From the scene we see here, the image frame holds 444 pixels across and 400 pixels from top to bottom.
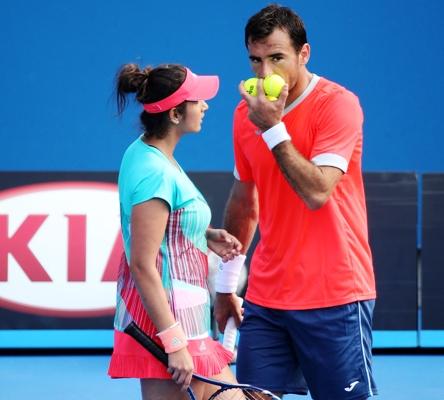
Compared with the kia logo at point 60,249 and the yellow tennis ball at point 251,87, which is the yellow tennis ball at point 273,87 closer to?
the yellow tennis ball at point 251,87

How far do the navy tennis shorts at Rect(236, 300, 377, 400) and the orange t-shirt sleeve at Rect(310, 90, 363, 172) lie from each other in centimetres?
54

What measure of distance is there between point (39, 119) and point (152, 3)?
5.07 ft

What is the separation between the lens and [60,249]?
7137 mm

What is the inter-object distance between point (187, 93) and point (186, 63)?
6.94 meters

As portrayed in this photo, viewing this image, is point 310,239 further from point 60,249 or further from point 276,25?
point 60,249

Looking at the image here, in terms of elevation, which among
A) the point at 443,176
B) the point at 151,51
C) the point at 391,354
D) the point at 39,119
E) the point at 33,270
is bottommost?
the point at 391,354

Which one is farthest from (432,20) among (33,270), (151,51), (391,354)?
(33,270)

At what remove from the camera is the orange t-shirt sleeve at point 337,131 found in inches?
143

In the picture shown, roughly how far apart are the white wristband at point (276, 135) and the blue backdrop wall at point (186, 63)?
6.76 metres

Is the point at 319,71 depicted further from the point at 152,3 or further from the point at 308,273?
the point at 308,273

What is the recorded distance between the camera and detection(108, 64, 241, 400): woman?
3.36m

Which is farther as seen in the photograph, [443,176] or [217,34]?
[217,34]

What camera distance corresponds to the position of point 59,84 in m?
10.4

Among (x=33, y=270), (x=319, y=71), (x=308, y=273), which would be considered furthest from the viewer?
(x=319, y=71)
